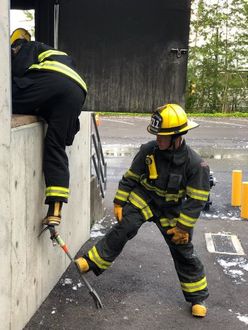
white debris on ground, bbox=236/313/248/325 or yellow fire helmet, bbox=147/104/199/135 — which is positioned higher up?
yellow fire helmet, bbox=147/104/199/135

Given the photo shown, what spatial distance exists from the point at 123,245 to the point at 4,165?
1.51m

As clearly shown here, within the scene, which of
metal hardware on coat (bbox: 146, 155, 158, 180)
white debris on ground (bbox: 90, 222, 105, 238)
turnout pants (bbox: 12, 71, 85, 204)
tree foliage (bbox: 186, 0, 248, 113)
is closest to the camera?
turnout pants (bbox: 12, 71, 85, 204)

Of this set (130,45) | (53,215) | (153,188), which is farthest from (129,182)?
(130,45)

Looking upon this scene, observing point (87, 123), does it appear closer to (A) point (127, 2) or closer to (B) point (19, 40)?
(A) point (127, 2)

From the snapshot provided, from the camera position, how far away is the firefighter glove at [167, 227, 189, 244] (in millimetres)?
3815

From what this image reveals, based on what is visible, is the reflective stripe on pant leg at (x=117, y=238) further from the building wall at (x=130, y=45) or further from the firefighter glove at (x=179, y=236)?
the building wall at (x=130, y=45)

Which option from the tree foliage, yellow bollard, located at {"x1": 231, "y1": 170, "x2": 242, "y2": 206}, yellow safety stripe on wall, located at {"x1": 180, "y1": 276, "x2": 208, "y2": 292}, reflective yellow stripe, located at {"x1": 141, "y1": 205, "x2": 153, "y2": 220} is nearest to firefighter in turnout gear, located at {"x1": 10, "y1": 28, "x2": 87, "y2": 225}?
reflective yellow stripe, located at {"x1": 141, "y1": 205, "x2": 153, "y2": 220}

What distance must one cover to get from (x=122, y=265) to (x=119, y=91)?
6.21ft

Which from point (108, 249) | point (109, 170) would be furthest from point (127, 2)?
point (109, 170)

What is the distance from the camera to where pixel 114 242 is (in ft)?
13.1

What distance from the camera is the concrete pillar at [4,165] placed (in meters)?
2.82

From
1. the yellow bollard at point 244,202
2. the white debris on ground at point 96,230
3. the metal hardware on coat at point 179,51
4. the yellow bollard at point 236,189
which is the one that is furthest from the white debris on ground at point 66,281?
the yellow bollard at point 236,189

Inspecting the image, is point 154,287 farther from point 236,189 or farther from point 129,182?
point 236,189

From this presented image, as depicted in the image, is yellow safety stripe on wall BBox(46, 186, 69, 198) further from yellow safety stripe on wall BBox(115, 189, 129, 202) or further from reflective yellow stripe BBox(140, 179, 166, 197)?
reflective yellow stripe BBox(140, 179, 166, 197)
